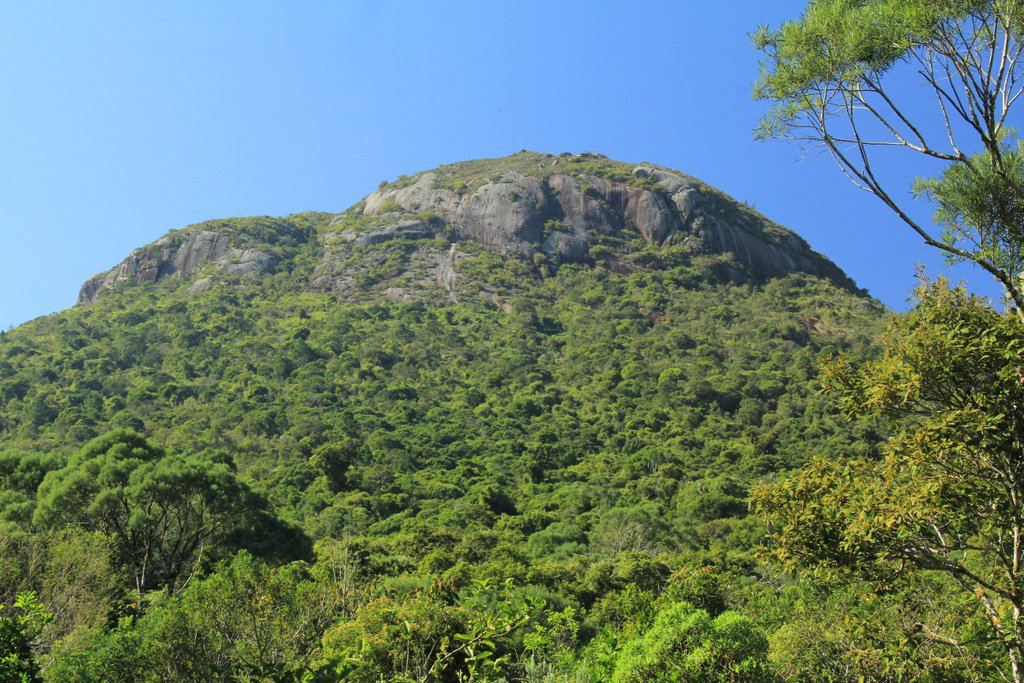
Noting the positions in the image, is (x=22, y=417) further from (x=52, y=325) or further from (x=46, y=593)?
(x=46, y=593)

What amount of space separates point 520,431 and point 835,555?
2274 inches

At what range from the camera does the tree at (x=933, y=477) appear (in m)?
7.06

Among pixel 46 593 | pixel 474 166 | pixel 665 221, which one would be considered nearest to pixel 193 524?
pixel 46 593

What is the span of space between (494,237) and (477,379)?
133ft

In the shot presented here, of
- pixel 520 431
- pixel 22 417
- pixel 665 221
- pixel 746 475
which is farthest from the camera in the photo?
pixel 665 221

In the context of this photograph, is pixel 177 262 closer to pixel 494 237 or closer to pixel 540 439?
pixel 494 237

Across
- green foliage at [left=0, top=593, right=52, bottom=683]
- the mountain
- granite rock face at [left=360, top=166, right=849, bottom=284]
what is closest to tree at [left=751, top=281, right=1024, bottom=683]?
the mountain

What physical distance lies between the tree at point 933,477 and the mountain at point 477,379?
5.53 meters

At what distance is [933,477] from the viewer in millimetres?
Result: 6969

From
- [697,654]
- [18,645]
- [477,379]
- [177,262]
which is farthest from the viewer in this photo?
[177,262]

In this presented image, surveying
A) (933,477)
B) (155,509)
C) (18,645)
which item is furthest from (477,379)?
(933,477)

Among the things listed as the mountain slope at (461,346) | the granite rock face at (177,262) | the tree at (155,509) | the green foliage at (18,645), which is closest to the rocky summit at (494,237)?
the granite rock face at (177,262)

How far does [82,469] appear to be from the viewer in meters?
27.6

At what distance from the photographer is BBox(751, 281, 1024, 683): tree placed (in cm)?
706
